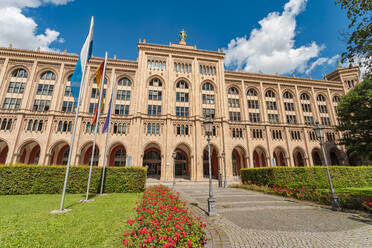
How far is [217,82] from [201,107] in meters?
6.80

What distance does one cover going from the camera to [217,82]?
32688 mm

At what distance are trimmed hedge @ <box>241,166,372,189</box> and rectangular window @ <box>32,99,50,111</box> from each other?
3515 centimetres

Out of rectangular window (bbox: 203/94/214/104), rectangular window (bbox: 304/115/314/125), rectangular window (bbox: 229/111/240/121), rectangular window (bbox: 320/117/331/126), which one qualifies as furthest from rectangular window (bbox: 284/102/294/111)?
rectangular window (bbox: 203/94/214/104)

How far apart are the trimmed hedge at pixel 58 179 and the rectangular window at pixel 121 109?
17.8 meters

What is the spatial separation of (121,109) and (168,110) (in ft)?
30.1

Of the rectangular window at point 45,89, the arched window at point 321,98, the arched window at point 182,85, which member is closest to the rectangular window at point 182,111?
the arched window at point 182,85

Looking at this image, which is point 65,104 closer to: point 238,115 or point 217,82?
point 217,82

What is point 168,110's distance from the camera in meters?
28.7

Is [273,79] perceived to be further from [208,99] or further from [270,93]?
[208,99]

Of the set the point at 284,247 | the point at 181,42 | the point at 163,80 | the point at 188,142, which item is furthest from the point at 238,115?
the point at 284,247

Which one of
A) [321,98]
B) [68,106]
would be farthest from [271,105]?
[68,106]

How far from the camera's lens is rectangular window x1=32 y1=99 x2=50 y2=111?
27369mm

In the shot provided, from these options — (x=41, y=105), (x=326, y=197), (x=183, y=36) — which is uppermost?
(x=183, y=36)

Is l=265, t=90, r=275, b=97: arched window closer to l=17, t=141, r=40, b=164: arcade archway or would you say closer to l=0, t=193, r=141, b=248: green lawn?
l=0, t=193, r=141, b=248: green lawn
